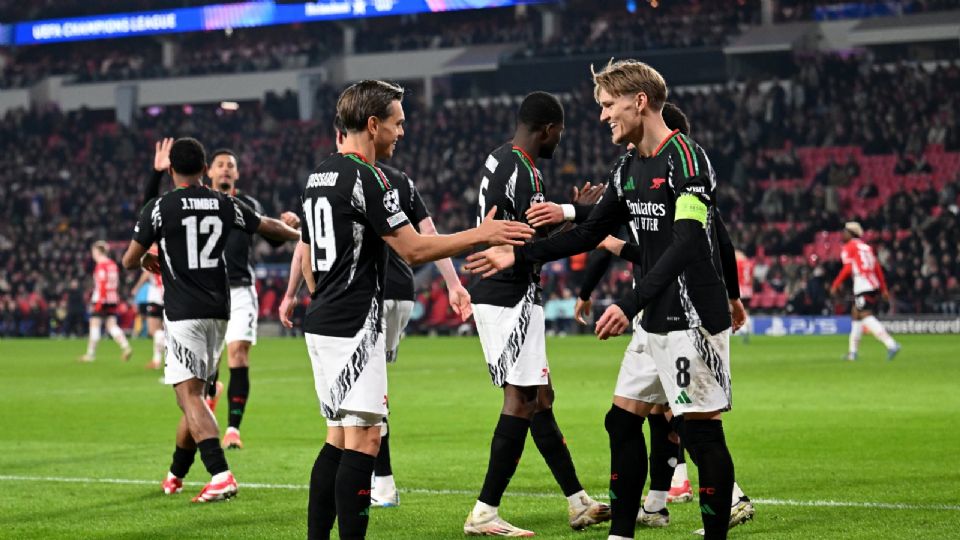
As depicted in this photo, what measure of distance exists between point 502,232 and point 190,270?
12.5 ft

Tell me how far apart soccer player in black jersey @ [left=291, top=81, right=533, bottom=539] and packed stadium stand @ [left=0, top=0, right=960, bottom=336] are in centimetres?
2872

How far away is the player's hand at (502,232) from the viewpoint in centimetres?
619

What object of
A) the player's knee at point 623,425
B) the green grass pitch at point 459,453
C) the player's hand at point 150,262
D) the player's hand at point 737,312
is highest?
the player's hand at point 150,262

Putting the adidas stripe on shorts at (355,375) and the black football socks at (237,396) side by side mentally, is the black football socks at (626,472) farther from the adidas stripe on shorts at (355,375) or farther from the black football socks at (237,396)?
the black football socks at (237,396)

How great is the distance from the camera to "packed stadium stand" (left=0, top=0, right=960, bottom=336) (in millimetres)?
36812

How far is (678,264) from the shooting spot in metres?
6.00

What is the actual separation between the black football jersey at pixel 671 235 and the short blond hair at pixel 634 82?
8.4 inches

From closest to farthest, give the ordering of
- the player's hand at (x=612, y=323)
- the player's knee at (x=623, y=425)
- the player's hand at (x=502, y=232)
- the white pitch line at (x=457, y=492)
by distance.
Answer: the player's hand at (x=612, y=323) < the player's hand at (x=502, y=232) < the player's knee at (x=623, y=425) < the white pitch line at (x=457, y=492)

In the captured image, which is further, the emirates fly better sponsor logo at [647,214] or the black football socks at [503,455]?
the black football socks at [503,455]

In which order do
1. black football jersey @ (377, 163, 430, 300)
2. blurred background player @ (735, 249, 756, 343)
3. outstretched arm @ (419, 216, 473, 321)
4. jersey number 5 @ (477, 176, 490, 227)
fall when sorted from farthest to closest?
blurred background player @ (735, 249, 756, 343), black football jersey @ (377, 163, 430, 300), outstretched arm @ (419, 216, 473, 321), jersey number 5 @ (477, 176, 490, 227)

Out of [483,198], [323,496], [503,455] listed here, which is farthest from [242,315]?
[323,496]

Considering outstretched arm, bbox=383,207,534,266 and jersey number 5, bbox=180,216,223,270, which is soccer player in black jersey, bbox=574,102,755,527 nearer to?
outstretched arm, bbox=383,207,534,266

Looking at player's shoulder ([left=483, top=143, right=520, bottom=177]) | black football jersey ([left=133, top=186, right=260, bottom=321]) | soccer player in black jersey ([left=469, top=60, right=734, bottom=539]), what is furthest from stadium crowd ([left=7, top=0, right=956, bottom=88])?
soccer player in black jersey ([left=469, top=60, right=734, bottom=539])

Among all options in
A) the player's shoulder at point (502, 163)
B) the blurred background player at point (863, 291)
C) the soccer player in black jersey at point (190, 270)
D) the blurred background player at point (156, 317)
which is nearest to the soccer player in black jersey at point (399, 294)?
the player's shoulder at point (502, 163)
